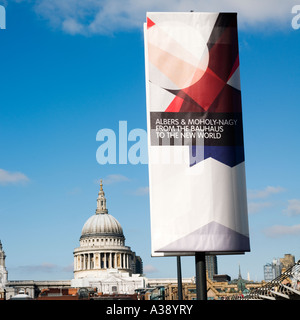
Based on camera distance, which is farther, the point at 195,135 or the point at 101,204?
the point at 101,204

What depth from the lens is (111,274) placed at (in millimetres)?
152625

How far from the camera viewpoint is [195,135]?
48.4ft

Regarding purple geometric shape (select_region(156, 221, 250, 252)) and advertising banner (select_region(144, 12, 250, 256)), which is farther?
advertising banner (select_region(144, 12, 250, 256))

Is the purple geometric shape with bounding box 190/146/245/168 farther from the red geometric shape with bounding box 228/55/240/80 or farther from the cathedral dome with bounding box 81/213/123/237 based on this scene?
the cathedral dome with bounding box 81/213/123/237

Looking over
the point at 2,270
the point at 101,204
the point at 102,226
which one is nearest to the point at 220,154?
the point at 102,226

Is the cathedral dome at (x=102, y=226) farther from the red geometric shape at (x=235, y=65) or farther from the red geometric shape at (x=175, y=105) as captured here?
the red geometric shape at (x=175, y=105)

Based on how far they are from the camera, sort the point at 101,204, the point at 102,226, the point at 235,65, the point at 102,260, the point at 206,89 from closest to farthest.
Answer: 1. the point at 206,89
2. the point at 235,65
3. the point at 102,260
4. the point at 102,226
5. the point at 101,204

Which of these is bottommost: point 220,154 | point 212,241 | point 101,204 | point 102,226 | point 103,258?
point 212,241

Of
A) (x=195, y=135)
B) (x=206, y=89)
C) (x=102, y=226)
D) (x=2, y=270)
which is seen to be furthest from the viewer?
(x=102, y=226)

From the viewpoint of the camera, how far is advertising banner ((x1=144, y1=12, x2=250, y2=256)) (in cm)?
1470

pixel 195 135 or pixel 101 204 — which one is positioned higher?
pixel 101 204

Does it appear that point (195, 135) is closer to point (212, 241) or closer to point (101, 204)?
point (212, 241)

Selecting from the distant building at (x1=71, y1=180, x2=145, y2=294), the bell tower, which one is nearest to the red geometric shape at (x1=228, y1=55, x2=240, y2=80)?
→ the distant building at (x1=71, y1=180, x2=145, y2=294)
